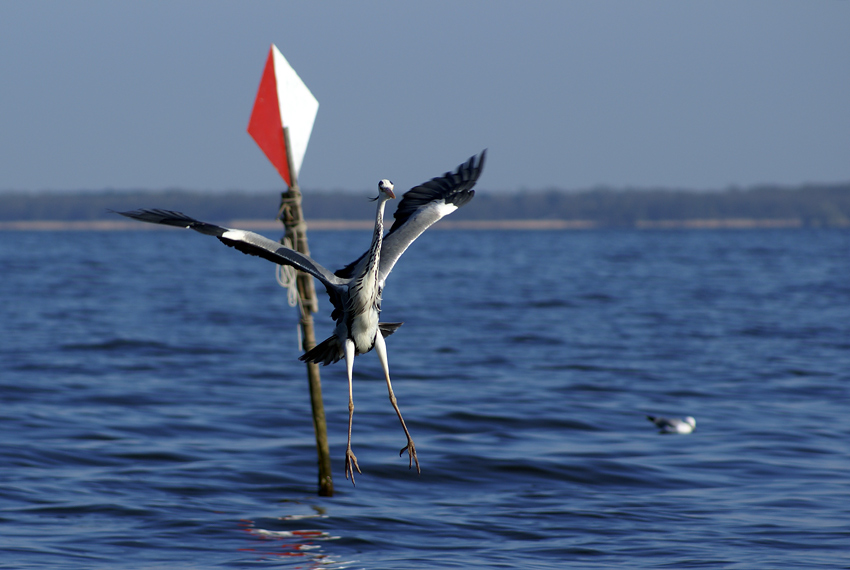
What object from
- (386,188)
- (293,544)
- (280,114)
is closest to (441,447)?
(293,544)

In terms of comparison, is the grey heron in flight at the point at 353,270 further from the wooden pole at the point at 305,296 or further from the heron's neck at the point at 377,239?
the wooden pole at the point at 305,296

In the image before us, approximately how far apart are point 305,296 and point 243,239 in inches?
159

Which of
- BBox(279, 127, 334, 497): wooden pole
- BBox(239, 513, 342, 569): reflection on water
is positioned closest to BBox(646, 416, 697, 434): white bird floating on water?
BBox(279, 127, 334, 497): wooden pole

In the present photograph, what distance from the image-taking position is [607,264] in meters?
70.9

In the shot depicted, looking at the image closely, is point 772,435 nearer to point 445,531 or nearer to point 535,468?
point 535,468

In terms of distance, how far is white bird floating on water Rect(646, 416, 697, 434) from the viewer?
590 inches

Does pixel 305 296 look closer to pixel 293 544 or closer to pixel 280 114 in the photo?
pixel 280 114

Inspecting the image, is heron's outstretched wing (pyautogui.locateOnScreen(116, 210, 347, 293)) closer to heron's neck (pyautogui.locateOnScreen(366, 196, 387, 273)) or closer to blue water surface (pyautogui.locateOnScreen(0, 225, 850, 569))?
heron's neck (pyautogui.locateOnScreen(366, 196, 387, 273))

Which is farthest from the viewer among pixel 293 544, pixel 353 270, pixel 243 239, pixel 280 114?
pixel 293 544

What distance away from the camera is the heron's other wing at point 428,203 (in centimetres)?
711

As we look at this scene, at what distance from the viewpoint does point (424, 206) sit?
775 cm

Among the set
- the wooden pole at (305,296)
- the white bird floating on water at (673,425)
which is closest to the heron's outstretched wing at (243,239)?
the wooden pole at (305,296)

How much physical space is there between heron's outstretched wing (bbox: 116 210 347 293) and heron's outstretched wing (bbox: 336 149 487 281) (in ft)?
1.82

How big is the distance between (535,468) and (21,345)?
16.1m
